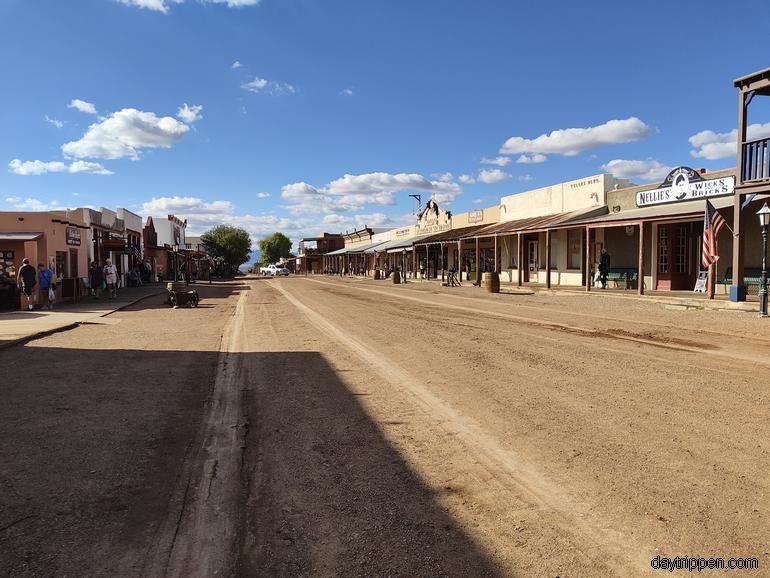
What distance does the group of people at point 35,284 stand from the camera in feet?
57.6

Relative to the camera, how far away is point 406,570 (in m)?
2.82

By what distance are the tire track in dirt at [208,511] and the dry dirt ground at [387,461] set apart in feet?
0.05

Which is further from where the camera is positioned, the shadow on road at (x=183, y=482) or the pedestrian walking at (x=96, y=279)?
the pedestrian walking at (x=96, y=279)

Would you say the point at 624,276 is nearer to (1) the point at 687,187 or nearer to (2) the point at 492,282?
(1) the point at 687,187

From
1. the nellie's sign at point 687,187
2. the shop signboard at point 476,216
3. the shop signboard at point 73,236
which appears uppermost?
the shop signboard at point 476,216

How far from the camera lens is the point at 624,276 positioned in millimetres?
23062

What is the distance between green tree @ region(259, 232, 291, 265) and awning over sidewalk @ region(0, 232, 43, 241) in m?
119

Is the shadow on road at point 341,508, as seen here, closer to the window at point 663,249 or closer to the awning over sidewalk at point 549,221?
the window at point 663,249

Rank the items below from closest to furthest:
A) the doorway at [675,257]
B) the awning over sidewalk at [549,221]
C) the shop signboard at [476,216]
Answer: the doorway at [675,257] → the awning over sidewalk at [549,221] → the shop signboard at [476,216]

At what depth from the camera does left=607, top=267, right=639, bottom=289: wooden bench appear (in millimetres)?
22781

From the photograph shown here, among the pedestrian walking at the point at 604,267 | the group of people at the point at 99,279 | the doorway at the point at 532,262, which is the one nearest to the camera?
the pedestrian walking at the point at 604,267

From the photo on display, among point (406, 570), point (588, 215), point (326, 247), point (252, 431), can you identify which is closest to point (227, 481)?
point (252, 431)

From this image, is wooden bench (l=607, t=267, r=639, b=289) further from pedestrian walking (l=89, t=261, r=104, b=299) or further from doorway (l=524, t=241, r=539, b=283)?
pedestrian walking (l=89, t=261, r=104, b=299)

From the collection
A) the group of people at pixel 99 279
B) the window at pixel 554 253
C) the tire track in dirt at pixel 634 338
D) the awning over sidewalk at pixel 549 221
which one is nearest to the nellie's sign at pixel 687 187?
the awning over sidewalk at pixel 549 221
